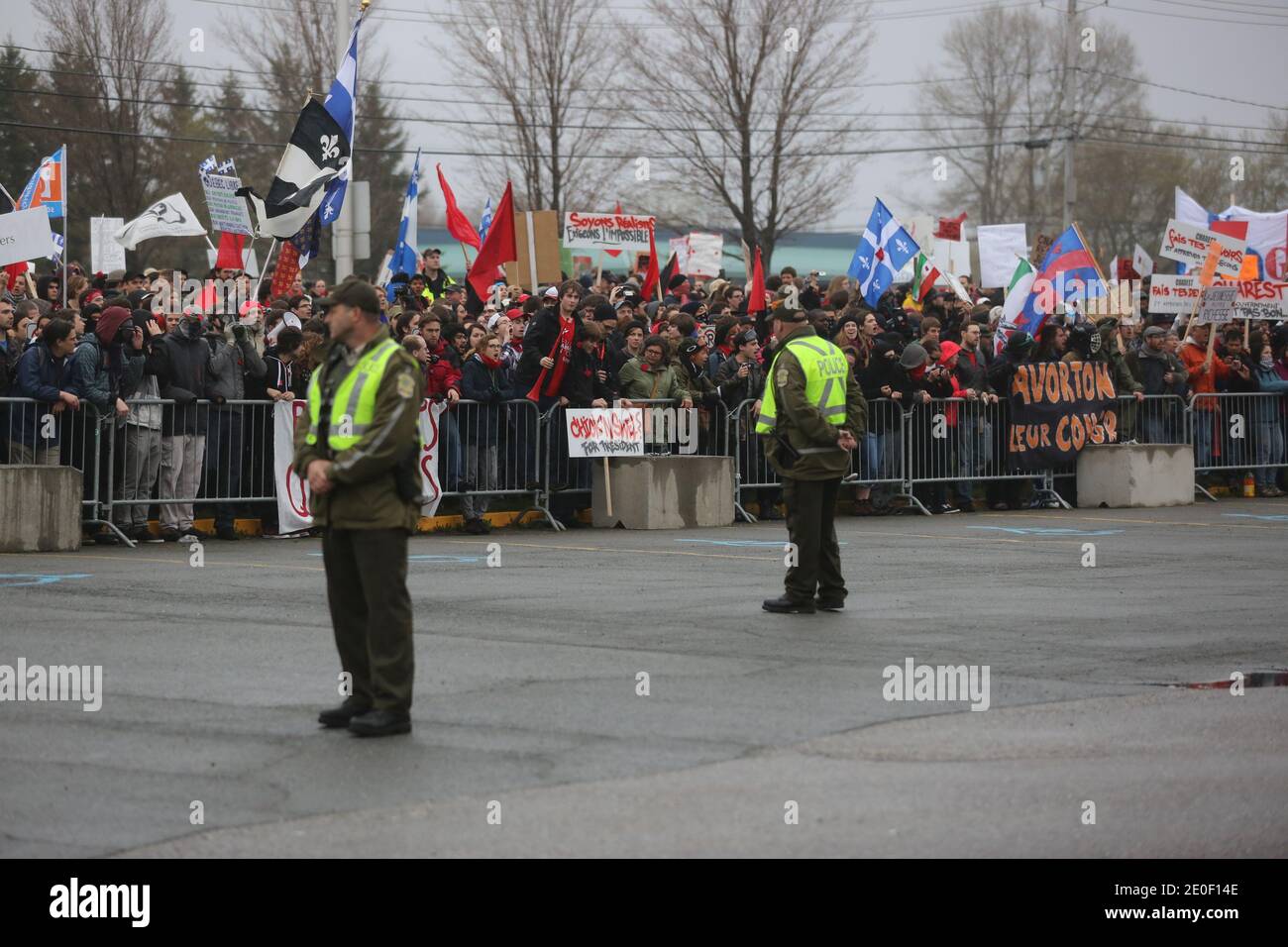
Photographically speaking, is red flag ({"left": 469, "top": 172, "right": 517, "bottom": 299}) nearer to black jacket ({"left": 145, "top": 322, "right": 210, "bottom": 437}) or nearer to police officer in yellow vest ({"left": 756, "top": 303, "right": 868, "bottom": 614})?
black jacket ({"left": 145, "top": 322, "right": 210, "bottom": 437})

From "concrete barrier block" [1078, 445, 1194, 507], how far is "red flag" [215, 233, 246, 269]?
35.1ft

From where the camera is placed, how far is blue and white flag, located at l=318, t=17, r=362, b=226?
2069cm

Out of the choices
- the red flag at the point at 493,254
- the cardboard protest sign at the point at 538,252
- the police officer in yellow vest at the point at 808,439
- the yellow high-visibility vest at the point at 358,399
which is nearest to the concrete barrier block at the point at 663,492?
the red flag at the point at 493,254

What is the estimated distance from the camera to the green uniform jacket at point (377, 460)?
8562 millimetres

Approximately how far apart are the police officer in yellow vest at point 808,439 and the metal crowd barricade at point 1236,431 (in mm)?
13156

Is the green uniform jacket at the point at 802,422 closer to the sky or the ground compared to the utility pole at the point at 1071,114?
closer to the ground

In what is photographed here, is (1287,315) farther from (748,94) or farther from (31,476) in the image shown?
(748,94)

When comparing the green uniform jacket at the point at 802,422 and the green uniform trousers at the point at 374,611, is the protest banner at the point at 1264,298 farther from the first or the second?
the green uniform trousers at the point at 374,611

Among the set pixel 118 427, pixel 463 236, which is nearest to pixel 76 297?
pixel 118 427

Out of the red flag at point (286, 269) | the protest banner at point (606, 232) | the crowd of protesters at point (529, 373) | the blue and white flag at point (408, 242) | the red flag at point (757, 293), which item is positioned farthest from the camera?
the protest banner at point (606, 232)

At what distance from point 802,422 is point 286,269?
9.61 meters

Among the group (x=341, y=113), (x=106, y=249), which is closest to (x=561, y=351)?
(x=341, y=113)

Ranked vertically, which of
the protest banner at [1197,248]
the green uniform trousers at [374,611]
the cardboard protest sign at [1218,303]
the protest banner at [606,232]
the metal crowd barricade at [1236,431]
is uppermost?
the protest banner at [606,232]

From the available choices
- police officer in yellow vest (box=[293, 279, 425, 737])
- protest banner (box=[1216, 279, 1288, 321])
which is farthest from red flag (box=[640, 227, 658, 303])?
police officer in yellow vest (box=[293, 279, 425, 737])
